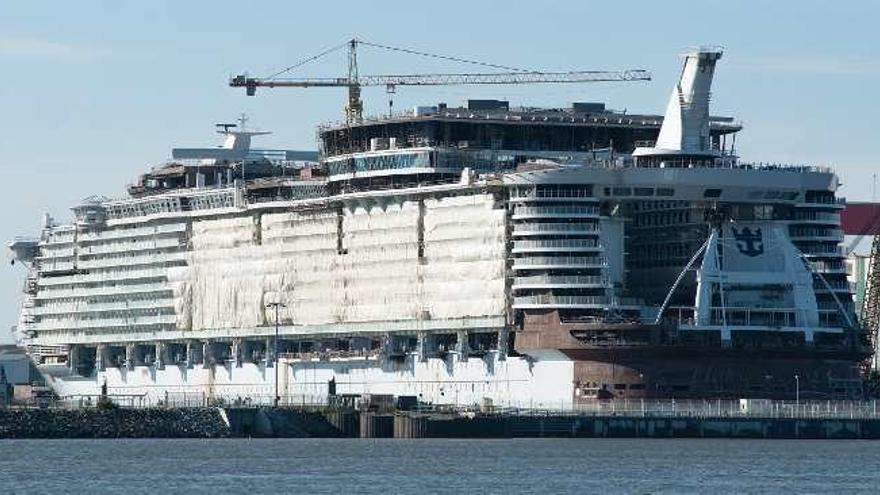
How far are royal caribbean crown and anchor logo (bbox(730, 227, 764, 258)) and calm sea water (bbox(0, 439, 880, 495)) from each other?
1641 cm

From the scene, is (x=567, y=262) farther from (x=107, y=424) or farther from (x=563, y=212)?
(x=107, y=424)

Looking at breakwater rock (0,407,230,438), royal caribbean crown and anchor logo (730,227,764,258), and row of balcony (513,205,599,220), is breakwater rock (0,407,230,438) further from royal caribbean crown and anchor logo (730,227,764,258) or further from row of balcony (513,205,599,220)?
royal caribbean crown and anchor logo (730,227,764,258)

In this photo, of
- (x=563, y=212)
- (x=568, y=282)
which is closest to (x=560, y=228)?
(x=563, y=212)

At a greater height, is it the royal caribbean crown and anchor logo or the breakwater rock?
the royal caribbean crown and anchor logo

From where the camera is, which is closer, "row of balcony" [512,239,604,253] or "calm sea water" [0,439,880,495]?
"calm sea water" [0,439,880,495]

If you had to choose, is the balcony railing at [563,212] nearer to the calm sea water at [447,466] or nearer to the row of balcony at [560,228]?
the row of balcony at [560,228]

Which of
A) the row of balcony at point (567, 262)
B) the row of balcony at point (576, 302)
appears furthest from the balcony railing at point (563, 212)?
the row of balcony at point (576, 302)

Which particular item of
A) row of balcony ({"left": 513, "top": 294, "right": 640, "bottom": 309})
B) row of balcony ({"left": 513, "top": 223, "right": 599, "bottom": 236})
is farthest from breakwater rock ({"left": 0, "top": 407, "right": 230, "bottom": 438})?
row of balcony ({"left": 513, "top": 223, "right": 599, "bottom": 236})

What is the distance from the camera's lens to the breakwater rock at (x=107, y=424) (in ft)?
647

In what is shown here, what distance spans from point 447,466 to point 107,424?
44.6 m

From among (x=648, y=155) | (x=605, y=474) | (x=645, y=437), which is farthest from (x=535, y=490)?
(x=648, y=155)

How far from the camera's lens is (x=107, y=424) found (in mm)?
199125

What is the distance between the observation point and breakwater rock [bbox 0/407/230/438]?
197m

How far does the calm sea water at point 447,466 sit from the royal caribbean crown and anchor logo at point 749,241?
16408 mm
